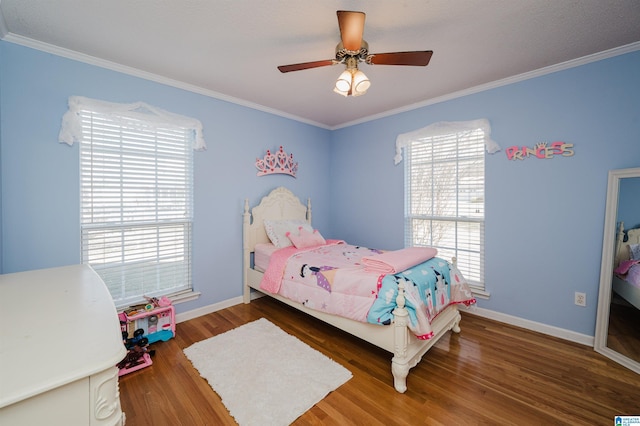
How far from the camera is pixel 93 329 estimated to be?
0.90 meters

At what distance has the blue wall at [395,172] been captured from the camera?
6.86 feet

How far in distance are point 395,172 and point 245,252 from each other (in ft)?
7.58

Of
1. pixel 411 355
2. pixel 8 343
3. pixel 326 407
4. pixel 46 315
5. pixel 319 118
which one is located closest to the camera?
pixel 8 343

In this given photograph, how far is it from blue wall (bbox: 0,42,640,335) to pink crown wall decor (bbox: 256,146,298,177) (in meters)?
0.11

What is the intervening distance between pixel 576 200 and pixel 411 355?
2146 millimetres

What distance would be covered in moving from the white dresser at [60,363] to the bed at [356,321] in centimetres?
161

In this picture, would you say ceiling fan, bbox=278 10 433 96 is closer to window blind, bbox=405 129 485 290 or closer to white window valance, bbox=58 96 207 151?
white window valance, bbox=58 96 207 151

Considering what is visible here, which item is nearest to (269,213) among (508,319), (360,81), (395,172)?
(395,172)

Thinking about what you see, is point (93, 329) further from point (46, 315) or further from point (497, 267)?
point (497, 267)

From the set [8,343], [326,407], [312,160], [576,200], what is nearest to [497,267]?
[576,200]

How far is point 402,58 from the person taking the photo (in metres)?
1.76

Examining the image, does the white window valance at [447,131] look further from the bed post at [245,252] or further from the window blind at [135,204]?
the window blind at [135,204]

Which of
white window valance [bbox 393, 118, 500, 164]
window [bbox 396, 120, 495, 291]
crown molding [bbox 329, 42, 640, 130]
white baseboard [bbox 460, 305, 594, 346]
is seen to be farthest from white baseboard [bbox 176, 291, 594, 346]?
crown molding [bbox 329, 42, 640, 130]

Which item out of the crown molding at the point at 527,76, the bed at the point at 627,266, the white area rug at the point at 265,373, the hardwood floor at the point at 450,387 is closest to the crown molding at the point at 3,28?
the hardwood floor at the point at 450,387
